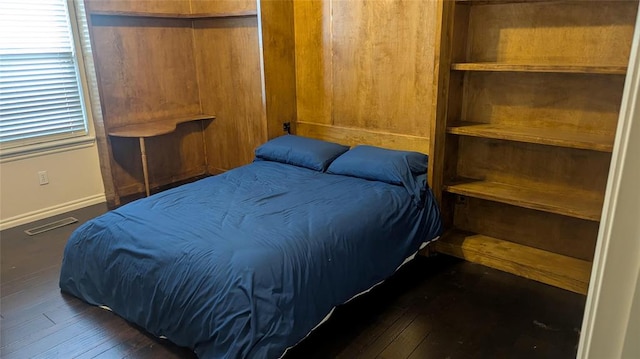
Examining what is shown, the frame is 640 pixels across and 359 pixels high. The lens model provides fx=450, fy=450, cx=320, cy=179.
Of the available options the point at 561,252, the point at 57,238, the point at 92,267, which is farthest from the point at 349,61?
the point at 57,238

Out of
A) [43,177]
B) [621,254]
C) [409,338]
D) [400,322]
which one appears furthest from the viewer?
[43,177]

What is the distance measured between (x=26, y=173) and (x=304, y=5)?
2.67m

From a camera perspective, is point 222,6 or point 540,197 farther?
point 222,6

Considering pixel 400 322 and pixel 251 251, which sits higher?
pixel 251 251

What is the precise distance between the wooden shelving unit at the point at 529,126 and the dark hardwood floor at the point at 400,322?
0.31 meters

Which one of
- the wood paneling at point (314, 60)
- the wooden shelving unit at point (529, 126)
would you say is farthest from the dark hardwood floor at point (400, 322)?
the wood paneling at point (314, 60)

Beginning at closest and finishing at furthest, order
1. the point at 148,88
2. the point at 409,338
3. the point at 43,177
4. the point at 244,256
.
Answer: the point at 244,256, the point at 409,338, the point at 43,177, the point at 148,88

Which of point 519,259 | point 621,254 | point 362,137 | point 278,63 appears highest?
point 278,63

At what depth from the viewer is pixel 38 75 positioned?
12.1 feet

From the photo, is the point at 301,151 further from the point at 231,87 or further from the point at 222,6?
the point at 222,6

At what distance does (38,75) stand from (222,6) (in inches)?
65.9

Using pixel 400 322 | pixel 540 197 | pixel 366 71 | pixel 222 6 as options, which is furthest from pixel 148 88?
pixel 540 197

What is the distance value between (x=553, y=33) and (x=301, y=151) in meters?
1.82

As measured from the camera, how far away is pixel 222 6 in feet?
13.8
